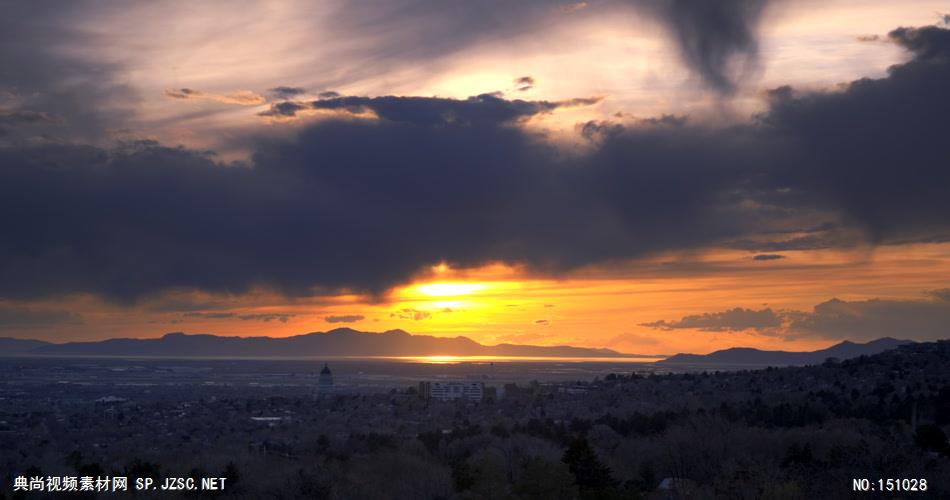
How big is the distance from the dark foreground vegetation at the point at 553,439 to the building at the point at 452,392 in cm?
532

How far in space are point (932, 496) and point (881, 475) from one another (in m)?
2.14

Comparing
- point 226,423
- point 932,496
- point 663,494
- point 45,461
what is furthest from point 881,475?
point 226,423

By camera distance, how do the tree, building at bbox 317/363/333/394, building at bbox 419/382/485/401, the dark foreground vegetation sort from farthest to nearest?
building at bbox 317/363/333/394 < building at bbox 419/382/485/401 < the tree < the dark foreground vegetation

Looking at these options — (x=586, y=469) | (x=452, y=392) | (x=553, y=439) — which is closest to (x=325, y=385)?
(x=452, y=392)

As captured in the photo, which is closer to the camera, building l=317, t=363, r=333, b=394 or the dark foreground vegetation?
the dark foreground vegetation

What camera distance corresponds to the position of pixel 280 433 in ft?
257

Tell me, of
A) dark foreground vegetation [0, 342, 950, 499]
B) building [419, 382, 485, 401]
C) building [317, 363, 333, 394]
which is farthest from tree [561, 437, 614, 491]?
building [317, 363, 333, 394]

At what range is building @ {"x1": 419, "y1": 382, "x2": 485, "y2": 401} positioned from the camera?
112875 millimetres

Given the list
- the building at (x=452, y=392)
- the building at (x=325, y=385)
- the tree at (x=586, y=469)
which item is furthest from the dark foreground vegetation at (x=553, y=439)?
the building at (x=325, y=385)

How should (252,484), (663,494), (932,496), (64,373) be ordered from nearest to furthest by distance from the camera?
(932,496) < (663,494) < (252,484) < (64,373)

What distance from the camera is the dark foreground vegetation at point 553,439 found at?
1545 inches

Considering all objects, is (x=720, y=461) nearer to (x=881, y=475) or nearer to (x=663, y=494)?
(x=663, y=494)

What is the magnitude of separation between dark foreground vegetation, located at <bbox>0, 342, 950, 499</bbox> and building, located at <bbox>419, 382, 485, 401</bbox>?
5.32 m

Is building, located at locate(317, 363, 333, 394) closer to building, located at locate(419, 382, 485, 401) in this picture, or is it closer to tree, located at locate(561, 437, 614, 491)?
building, located at locate(419, 382, 485, 401)
